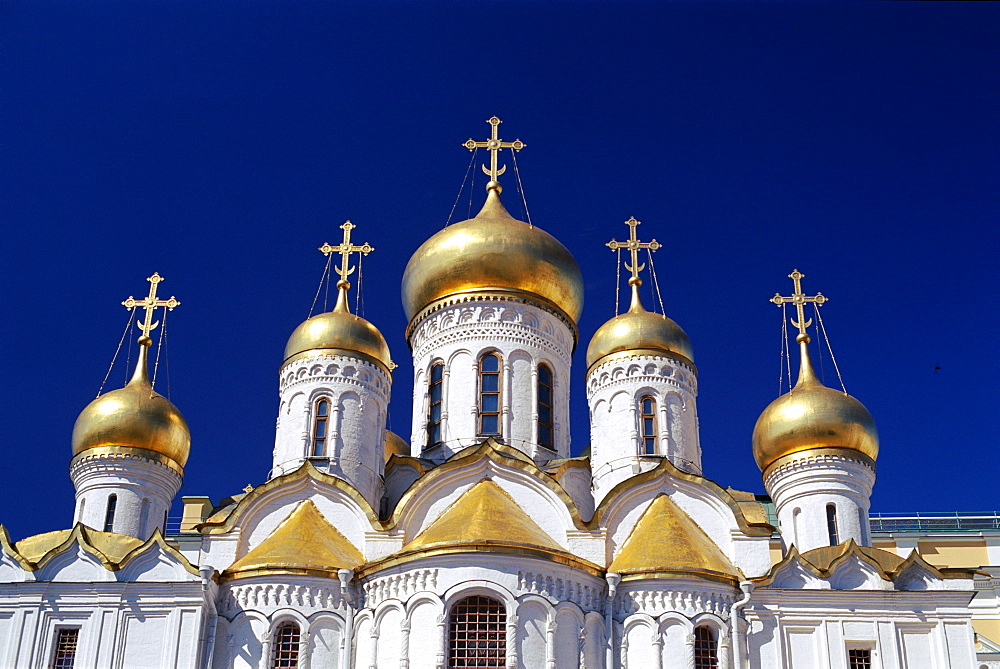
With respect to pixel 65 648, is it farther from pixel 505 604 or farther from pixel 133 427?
pixel 505 604

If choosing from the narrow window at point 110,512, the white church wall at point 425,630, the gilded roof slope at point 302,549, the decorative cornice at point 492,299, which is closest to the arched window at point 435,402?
the decorative cornice at point 492,299

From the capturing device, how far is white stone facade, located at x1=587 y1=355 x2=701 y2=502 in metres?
22.1

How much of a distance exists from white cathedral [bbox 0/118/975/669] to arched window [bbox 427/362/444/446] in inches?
1.7

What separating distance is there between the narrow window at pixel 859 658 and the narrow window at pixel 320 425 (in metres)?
9.48

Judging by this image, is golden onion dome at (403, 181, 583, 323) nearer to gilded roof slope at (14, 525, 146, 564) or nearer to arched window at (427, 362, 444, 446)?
arched window at (427, 362, 444, 446)

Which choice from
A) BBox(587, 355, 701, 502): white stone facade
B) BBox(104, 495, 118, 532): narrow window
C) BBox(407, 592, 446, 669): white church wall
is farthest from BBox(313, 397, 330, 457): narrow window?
BBox(407, 592, 446, 669): white church wall

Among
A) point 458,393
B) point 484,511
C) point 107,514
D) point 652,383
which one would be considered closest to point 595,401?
point 652,383

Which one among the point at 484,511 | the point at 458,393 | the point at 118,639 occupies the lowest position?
the point at 118,639

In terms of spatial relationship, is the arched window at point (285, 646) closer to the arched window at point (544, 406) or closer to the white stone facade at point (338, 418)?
the white stone facade at point (338, 418)

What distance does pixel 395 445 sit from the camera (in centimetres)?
2505

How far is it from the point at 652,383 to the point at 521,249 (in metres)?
3.56

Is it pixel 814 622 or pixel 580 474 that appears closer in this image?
pixel 814 622

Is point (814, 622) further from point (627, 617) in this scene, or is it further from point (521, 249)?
point (521, 249)

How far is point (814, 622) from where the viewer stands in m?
18.2
